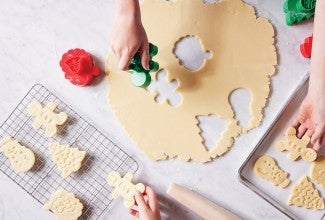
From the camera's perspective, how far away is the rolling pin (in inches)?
34.0

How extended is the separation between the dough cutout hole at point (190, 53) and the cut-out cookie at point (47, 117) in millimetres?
236

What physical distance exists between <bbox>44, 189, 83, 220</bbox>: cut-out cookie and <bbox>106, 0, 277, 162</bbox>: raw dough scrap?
15 cm

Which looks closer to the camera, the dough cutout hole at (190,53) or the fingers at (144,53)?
the fingers at (144,53)

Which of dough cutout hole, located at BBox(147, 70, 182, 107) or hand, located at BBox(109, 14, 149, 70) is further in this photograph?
dough cutout hole, located at BBox(147, 70, 182, 107)

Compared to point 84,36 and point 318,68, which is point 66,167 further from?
point 318,68

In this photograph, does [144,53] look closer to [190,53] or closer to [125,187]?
[190,53]

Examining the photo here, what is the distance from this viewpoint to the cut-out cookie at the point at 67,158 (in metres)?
0.91

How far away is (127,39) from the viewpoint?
82cm

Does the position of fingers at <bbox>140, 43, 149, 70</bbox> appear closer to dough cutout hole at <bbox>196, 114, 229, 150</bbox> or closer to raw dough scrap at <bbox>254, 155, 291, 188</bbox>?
dough cutout hole at <bbox>196, 114, 229, 150</bbox>

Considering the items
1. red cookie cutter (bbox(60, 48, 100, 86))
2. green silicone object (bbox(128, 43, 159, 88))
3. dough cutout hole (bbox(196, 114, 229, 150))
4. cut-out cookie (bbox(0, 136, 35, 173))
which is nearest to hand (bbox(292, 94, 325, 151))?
dough cutout hole (bbox(196, 114, 229, 150))

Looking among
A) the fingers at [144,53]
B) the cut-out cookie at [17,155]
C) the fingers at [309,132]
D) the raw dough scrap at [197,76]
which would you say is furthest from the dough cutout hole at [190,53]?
the cut-out cookie at [17,155]

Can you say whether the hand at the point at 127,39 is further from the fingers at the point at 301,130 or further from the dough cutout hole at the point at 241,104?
the fingers at the point at 301,130

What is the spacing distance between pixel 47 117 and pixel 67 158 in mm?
83

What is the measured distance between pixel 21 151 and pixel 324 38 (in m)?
0.55
